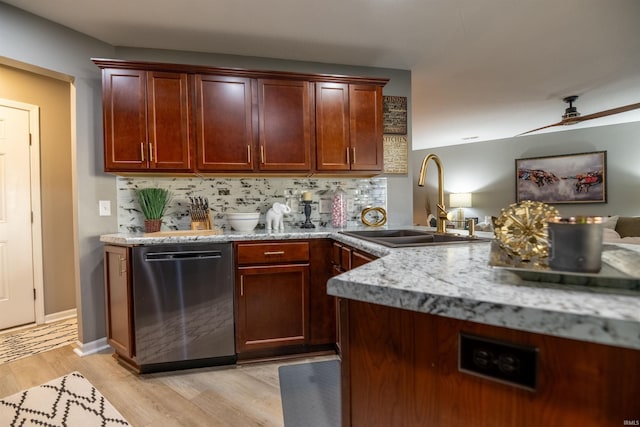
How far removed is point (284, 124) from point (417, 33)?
1223mm

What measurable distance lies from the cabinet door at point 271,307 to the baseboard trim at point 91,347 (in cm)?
118

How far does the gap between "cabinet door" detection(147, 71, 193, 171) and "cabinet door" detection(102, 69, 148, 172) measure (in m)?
0.05

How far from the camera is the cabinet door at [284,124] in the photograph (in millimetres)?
2455

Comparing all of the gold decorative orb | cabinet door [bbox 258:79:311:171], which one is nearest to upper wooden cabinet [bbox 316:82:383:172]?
cabinet door [bbox 258:79:311:171]

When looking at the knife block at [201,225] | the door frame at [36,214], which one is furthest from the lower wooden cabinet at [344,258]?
the door frame at [36,214]

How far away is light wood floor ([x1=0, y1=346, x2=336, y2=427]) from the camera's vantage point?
1.63 metres

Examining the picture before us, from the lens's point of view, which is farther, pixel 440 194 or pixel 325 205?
pixel 325 205

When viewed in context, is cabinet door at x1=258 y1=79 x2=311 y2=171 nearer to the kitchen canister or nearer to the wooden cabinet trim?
the wooden cabinet trim

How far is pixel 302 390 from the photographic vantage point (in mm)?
1865

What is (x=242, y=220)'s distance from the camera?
2518 mm

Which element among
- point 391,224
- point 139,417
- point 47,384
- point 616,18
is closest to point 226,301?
point 139,417

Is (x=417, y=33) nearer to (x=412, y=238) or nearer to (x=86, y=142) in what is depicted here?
(x=412, y=238)

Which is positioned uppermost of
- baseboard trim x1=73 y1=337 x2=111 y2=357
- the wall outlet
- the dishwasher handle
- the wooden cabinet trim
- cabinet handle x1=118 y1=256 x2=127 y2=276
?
the wooden cabinet trim

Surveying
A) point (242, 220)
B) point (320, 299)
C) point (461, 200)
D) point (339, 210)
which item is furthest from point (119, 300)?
point (461, 200)
